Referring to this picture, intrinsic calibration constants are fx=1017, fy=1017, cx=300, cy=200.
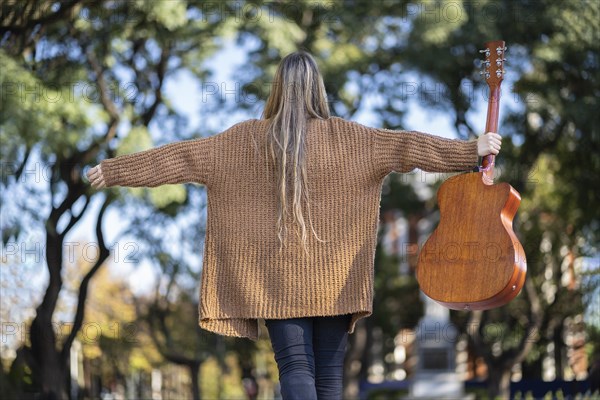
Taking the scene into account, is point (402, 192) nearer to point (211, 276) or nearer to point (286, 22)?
point (286, 22)

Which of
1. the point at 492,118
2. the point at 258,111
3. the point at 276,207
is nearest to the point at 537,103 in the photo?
the point at 258,111

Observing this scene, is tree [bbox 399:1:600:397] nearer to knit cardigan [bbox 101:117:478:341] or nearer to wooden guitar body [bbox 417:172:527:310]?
wooden guitar body [bbox 417:172:527:310]

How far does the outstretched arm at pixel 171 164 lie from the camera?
15.6 feet

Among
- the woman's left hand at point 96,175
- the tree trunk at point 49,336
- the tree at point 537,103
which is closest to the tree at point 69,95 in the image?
the tree trunk at point 49,336

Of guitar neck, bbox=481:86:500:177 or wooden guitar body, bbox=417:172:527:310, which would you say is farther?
guitar neck, bbox=481:86:500:177

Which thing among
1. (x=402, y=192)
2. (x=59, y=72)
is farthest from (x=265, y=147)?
(x=402, y=192)

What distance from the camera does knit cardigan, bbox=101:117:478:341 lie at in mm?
4598

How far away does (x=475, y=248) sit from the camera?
191 inches

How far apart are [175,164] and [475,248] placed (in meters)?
1.47

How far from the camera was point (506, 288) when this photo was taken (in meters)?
4.68

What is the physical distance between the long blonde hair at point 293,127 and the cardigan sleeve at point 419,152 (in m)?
0.35

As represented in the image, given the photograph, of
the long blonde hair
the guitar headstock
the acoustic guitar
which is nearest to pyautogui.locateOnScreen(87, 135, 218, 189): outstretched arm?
the long blonde hair

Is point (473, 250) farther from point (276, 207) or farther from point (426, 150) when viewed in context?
point (276, 207)

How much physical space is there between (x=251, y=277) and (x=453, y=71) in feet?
44.1
